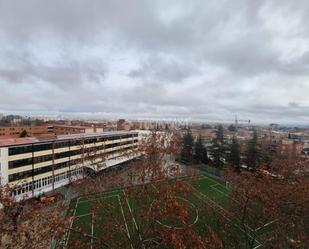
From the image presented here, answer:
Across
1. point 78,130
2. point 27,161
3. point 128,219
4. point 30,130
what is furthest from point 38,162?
point 30,130

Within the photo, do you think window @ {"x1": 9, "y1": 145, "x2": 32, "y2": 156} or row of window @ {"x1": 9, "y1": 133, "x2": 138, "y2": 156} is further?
row of window @ {"x1": 9, "y1": 133, "x2": 138, "y2": 156}

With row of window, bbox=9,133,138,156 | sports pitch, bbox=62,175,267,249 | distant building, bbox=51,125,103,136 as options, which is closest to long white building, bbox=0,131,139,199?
row of window, bbox=9,133,138,156

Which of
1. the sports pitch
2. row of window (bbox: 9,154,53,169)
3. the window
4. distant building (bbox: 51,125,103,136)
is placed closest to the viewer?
the sports pitch

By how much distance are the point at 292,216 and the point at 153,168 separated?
19.1 feet

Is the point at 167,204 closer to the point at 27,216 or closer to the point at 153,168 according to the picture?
the point at 153,168

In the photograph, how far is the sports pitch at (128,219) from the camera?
21.5 feet

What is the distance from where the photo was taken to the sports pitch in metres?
6.55

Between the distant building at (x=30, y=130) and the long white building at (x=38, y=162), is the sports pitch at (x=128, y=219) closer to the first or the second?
the long white building at (x=38, y=162)

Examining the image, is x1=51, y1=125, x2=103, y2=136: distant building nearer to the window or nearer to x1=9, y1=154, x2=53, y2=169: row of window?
x1=9, y1=154, x2=53, y2=169: row of window

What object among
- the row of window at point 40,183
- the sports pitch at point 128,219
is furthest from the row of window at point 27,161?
the sports pitch at point 128,219

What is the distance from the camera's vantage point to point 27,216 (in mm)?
6289

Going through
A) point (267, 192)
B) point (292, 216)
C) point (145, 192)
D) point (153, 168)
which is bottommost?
point (292, 216)

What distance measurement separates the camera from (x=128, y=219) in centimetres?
1468

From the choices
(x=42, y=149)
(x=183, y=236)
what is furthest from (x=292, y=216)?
(x=42, y=149)
